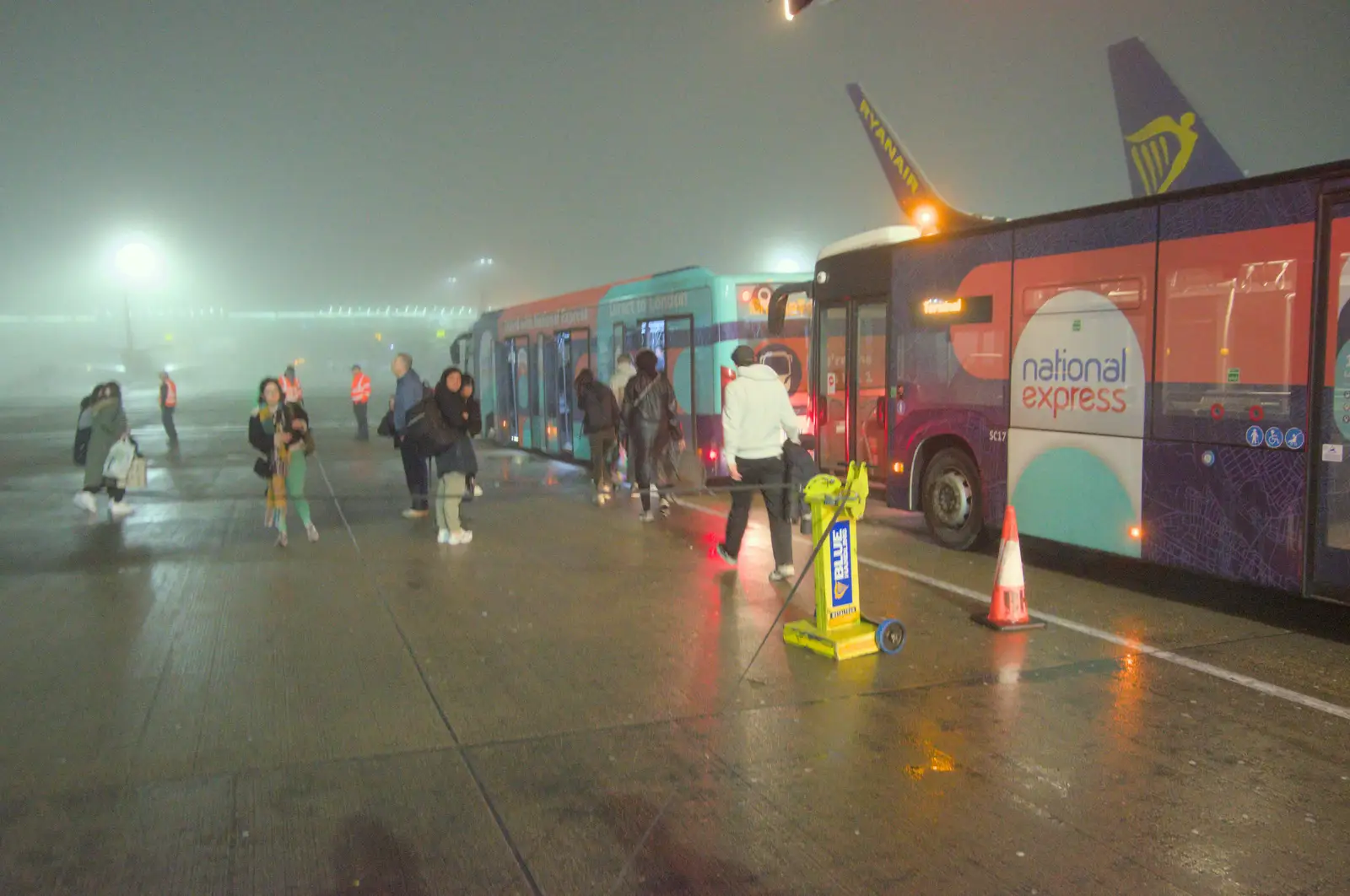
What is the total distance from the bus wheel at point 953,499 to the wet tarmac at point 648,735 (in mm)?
341

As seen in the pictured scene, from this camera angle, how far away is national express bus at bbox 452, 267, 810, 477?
1379cm

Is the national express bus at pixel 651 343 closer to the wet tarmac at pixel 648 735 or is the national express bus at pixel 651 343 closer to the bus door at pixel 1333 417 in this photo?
the wet tarmac at pixel 648 735

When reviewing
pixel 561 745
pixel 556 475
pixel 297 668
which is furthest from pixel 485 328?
pixel 561 745

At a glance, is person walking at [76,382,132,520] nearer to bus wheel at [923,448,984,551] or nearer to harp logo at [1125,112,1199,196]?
bus wheel at [923,448,984,551]

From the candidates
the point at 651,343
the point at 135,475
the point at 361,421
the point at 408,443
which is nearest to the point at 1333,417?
the point at 408,443

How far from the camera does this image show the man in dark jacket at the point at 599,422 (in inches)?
523

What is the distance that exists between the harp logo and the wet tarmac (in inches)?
518

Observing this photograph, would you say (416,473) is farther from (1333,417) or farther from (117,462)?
(1333,417)

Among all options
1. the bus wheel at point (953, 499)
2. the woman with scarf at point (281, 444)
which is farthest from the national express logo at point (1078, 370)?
the woman with scarf at point (281, 444)

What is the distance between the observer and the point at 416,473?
1295cm

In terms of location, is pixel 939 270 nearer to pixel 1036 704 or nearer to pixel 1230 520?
pixel 1230 520

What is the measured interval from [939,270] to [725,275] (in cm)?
411

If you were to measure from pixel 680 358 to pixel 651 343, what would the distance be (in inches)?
37.4

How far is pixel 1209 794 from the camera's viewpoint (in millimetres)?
4461
